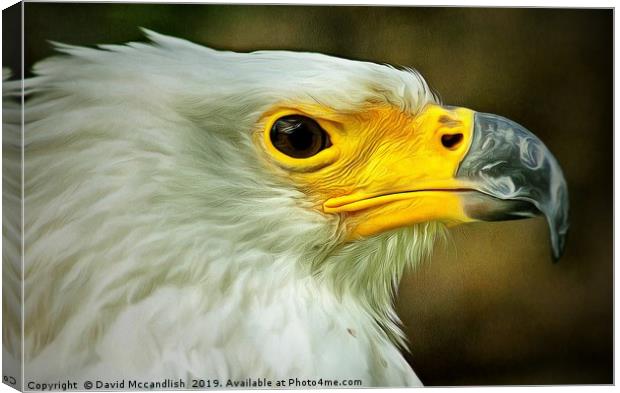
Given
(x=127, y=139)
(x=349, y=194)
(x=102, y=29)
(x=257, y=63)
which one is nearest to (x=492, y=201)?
(x=349, y=194)

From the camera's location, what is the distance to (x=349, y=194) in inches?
128

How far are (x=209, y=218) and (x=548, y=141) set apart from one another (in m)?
1.44

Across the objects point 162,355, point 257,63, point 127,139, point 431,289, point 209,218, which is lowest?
point 162,355

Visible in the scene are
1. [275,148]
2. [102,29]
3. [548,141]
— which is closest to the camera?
[275,148]

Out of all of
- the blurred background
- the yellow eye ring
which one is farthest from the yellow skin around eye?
the blurred background

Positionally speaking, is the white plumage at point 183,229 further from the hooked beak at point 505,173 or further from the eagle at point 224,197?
the hooked beak at point 505,173

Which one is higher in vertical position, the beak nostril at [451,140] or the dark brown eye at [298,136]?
the beak nostril at [451,140]

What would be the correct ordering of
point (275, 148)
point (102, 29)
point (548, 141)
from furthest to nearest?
point (548, 141), point (102, 29), point (275, 148)

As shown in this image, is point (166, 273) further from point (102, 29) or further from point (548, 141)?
point (548, 141)

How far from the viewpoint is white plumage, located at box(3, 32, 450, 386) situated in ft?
10.7

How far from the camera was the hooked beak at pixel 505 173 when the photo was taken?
3.23 m

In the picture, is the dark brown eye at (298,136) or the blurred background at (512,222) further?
the blurred background at (512,222)

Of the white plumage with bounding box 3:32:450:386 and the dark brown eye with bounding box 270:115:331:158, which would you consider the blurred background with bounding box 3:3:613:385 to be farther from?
the dark brown eye with bounding box 270:115:331:158

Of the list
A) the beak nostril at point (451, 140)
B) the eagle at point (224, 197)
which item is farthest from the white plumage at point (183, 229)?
the beak nostril at point (451, 140)
